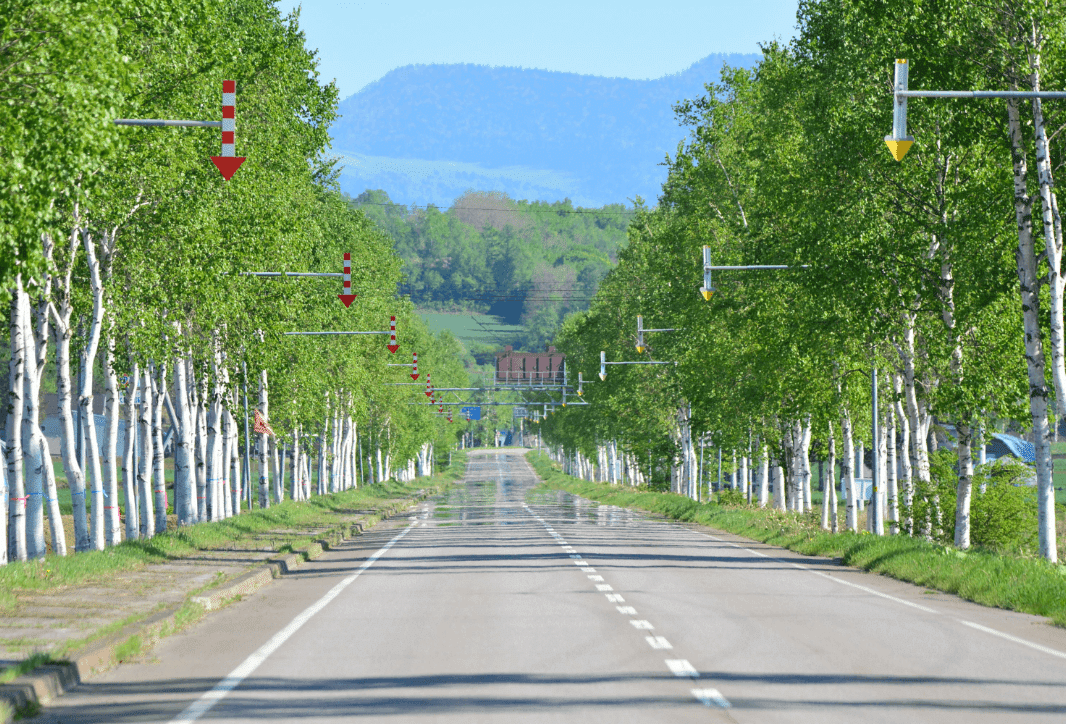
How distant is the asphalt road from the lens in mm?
9711

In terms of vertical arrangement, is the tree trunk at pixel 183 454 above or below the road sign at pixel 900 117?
below

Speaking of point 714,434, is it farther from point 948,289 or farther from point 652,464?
point 652,464

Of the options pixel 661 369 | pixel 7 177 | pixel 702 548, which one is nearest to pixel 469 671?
pixel 7 177

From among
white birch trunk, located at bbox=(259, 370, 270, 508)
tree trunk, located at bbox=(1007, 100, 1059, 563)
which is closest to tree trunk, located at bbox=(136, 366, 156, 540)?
white birch trunk, located at bbox=(259, 370, 270, 508)

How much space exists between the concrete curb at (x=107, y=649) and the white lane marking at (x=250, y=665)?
113 centimetres

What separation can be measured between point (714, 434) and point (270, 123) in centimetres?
2110

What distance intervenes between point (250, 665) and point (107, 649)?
51.5 inches

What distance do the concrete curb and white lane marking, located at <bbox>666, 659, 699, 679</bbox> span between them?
16.1 feet

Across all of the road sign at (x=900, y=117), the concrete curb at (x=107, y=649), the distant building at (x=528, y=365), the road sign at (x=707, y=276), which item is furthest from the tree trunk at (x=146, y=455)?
the distant building at (x=528, y=365)

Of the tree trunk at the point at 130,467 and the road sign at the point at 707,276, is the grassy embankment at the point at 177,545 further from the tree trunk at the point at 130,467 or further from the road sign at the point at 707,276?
the road sign at the point at 707,276

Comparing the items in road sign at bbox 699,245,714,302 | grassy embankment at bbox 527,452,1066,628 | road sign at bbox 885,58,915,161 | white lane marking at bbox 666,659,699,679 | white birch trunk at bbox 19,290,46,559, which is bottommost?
grassy embankment at bbox 527,452,1066,628

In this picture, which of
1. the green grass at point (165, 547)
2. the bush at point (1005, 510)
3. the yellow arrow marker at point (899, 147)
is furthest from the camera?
the bush at point (1005, 510)

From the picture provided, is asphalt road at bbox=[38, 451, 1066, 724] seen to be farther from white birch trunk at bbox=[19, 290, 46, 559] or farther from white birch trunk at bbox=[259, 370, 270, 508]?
white birch trunk at bbox=[259, 370, 270, 508]

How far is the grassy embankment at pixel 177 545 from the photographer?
58.4 ft
